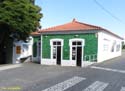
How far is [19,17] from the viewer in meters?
25.2

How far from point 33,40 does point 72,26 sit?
6.12 m

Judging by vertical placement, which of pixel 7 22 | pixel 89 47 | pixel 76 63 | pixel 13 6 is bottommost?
pixel 76 63

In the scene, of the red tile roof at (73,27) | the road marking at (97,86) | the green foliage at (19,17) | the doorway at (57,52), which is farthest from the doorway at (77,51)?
the road marking at (97,86)

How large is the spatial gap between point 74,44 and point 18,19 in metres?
6.65

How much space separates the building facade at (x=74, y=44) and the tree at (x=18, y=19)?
2326mm

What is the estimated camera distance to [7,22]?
24156 millimetres

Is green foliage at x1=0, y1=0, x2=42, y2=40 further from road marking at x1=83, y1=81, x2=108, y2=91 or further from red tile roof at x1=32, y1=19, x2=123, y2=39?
road marking at x1=83, y1=81, x2=108, y2=91

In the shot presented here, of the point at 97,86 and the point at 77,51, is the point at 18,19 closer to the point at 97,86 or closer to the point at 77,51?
the point at 77,51

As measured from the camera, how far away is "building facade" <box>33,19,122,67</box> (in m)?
24.8

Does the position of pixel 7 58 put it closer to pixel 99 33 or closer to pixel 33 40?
pixel 33 40

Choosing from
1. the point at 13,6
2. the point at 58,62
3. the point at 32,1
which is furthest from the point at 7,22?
the point at 58,62

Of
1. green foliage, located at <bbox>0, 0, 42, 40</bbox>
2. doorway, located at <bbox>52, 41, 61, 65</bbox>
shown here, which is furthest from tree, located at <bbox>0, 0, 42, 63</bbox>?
doorway, located at <bbox>52, 41, 61, 65</bbox>

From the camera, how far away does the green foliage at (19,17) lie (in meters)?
24.3

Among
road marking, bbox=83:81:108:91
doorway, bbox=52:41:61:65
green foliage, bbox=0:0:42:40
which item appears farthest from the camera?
doorway, bbox=52:41:61:65
